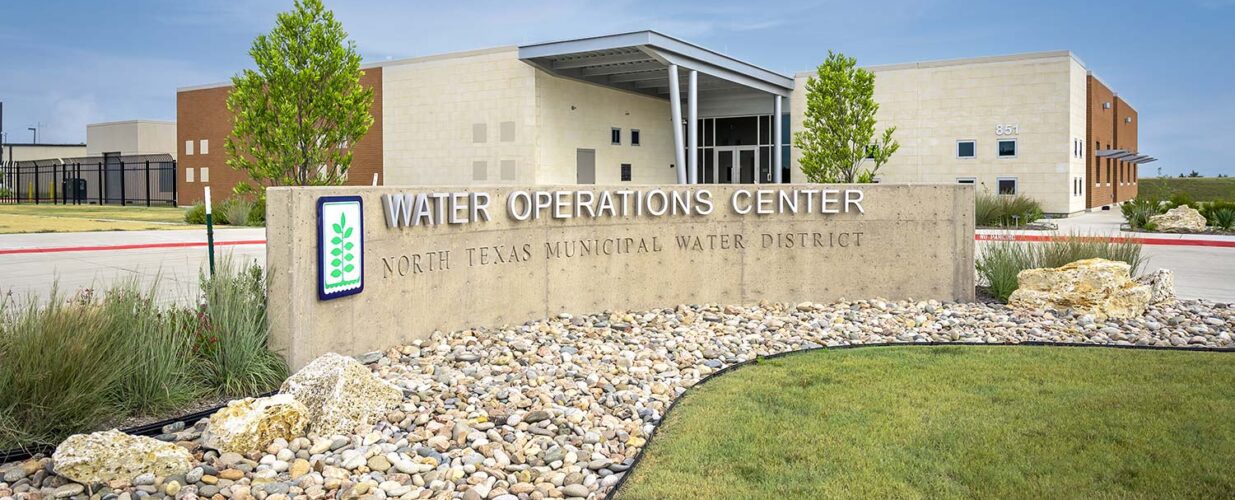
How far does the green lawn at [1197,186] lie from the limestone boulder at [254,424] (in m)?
84.4

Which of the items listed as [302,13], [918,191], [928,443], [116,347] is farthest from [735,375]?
[302,13]

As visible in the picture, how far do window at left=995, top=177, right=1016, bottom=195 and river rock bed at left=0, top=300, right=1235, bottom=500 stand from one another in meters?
26.9

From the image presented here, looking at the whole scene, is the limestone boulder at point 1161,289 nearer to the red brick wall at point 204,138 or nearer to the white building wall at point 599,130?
the white building wall at point 599,130

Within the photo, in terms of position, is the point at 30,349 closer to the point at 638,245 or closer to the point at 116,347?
the point at 116,347

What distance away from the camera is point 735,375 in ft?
25.1

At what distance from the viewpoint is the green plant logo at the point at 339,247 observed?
7.44 meters

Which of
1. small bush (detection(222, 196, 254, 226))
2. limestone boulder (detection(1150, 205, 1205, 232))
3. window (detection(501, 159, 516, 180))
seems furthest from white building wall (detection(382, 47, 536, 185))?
limestone boulder (detection(1150, 205, 1205, 232))

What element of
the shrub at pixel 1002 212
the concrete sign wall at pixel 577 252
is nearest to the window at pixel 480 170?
the shrub at pixel 1002 212

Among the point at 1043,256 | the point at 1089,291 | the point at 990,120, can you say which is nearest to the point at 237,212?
the point at 1043,256

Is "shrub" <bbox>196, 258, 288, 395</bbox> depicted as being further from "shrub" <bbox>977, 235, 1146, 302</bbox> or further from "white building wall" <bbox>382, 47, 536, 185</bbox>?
"white building wall" <bbox>382, 47, 536, 185</bbox>

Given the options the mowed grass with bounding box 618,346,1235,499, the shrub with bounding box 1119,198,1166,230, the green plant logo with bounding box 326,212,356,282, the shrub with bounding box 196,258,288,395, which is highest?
the shrub with bounding box 1119,198,1166,230

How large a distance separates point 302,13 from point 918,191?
20.9 m

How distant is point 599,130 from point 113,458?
3352cm

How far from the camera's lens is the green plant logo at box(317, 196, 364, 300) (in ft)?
24.4
